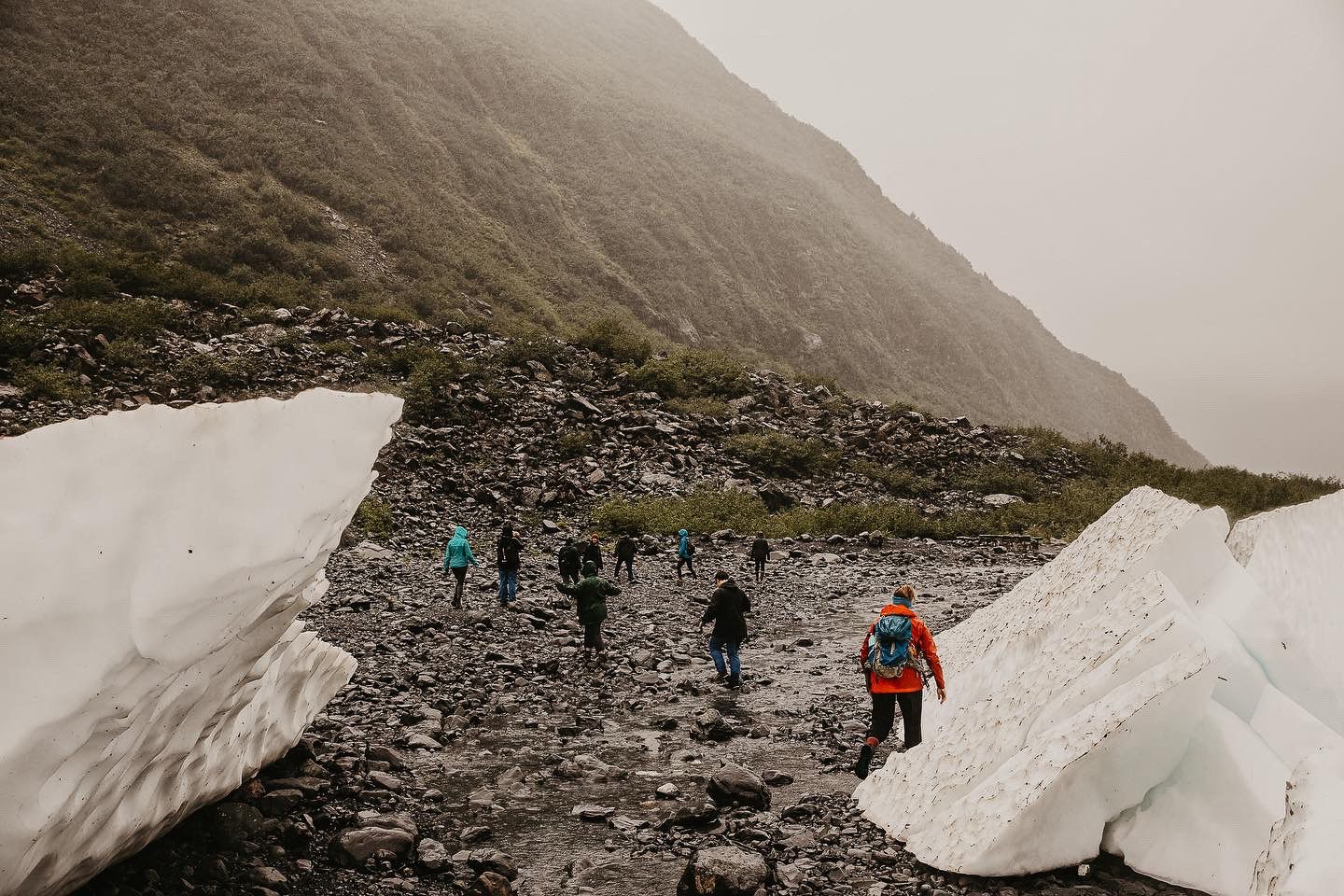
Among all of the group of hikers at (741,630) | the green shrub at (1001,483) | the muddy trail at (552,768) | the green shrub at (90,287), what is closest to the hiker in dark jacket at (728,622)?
the group of hikers at (741,630)

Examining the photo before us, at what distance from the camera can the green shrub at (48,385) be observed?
19422mm

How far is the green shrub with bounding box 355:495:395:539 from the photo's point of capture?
759 inches

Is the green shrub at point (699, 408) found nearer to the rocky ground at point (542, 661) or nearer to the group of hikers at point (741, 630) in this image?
the rocky ground at point (542, 661)

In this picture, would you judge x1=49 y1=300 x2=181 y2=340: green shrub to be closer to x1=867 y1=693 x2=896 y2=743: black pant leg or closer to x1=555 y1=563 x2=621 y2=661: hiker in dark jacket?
x1=555 y1=563 x2=621 y2=661: hiker in dark jacket

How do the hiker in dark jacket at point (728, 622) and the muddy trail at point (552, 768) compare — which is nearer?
the muddy trail at point (552, 768)

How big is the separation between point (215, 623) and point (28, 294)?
1020 inches

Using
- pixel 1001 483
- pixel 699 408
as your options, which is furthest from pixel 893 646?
pixel 699 408

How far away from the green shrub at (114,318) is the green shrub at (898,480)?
70.9 ft

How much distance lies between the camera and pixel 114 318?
23.2 m

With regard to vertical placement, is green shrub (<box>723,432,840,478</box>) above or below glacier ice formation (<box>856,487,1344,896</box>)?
below

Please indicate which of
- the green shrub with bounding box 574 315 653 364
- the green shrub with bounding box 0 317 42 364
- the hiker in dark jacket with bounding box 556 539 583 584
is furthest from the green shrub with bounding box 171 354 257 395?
the green shrub with bounding box 574 315 653 364

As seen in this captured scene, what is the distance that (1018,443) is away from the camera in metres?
31.1

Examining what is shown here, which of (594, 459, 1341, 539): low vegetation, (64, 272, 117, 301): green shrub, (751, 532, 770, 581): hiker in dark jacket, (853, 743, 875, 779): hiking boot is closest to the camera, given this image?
(853, 743, 875, 779): hiking boot

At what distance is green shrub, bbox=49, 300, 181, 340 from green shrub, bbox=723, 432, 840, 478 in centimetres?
1731
